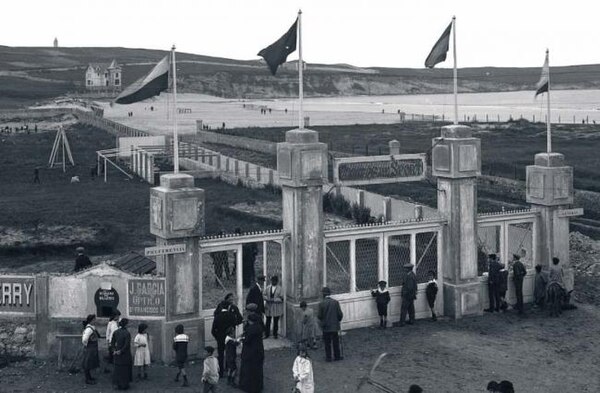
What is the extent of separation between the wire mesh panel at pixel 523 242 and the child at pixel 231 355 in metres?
8.65

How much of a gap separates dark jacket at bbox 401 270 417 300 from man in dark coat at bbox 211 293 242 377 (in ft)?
13.3

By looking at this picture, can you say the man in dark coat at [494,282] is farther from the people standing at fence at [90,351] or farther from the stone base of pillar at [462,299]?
the people standing at fence at [90,351]

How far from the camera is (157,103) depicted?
16738 centimetres

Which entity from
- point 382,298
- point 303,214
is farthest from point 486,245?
point 303,214

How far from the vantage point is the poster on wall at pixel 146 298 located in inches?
599

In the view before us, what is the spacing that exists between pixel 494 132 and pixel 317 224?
61377 millimetres

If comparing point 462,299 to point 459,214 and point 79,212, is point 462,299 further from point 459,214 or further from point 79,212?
point 79,212

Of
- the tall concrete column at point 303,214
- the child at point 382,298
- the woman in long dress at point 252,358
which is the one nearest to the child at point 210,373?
the woman in long dress at point 252,358

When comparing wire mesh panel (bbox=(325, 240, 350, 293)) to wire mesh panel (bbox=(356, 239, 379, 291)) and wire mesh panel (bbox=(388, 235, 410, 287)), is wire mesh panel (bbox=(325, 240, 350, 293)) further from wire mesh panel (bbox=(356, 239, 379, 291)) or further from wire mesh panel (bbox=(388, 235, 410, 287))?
wire mesh panel (bbox=(388, 235, 410, 287))

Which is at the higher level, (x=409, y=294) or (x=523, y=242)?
(x=523, y=242)

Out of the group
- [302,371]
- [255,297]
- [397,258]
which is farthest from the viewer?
[397,258]

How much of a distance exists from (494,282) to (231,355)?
266 inches

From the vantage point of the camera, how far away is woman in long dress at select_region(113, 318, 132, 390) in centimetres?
1359

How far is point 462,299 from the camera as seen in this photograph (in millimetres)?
18312
